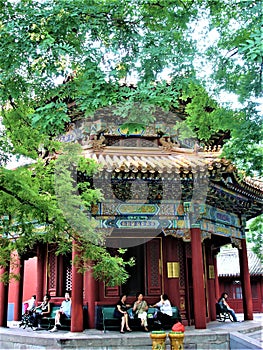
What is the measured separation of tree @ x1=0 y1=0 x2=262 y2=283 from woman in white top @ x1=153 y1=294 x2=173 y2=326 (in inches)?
179

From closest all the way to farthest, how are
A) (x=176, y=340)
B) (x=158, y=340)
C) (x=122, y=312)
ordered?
(x=158, y=340)
(x=176, y=340)
(x=122, y=312)

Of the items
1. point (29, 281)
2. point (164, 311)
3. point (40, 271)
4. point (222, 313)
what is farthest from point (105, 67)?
point (29, 281)

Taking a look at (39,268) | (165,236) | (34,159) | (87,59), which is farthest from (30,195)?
(39,268)

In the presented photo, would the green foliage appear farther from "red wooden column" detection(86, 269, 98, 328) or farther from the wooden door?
"red wooden column" detection(86, 269, 98, 328)

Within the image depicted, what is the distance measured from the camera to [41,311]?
10.5 meters

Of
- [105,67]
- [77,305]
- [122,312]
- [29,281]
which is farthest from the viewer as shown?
[29,281]

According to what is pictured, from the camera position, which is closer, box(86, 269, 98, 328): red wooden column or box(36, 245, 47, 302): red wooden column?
box(86, 269, 98, 328): red wooden column

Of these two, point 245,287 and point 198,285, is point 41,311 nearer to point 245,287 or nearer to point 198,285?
point 198,285

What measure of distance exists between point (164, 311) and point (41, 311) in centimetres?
326

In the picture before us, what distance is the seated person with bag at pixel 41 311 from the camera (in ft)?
33.7

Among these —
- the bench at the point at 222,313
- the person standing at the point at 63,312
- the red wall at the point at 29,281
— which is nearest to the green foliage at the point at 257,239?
the bench at the point at 222,313

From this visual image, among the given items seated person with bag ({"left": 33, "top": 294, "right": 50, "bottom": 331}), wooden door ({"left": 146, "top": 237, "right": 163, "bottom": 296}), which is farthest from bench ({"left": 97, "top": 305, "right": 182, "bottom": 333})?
seated person with bag ({"left": 33, "top": 294, "right": 50, "bottom": 331})

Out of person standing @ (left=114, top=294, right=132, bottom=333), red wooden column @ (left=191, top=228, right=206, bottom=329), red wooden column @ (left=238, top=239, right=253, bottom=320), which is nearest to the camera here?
person standing @ (left=114, top=294, right=132, bottom=333)

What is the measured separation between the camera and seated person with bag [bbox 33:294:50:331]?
33.7ft
